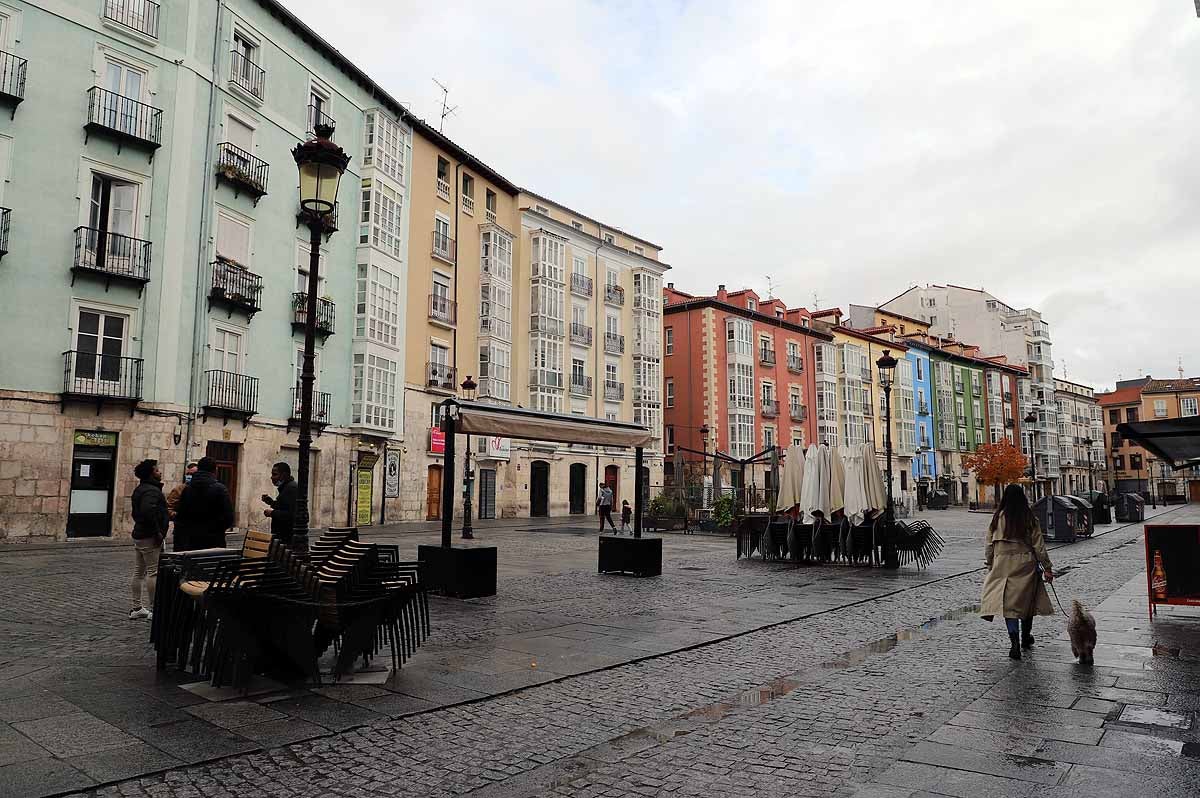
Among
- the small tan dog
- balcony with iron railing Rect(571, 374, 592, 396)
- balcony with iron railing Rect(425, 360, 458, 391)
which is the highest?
balcony with iron railing Rect(571, 374, 592, 396)

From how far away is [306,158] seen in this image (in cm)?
803

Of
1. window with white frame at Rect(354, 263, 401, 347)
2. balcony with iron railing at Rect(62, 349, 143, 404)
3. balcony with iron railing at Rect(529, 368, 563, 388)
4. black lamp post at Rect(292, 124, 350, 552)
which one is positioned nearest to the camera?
black lamp post at Rect(292, 124, 350, 552)

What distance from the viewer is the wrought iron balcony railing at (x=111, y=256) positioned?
69.9 feet

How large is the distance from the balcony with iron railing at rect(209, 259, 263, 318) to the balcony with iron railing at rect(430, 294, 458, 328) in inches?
392

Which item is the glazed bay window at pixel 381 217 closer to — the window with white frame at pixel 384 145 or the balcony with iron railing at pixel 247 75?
the window with white frame at pixel 384 145

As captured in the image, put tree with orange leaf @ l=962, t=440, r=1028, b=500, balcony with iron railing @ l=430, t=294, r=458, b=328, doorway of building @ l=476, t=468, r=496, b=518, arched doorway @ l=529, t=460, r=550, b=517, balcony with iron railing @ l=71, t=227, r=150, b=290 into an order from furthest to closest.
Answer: tree with orange leaf @ l=962, t=440, r=1028, b=500 → arched doorway @ l=529, t=460, r=550, b=517 → doorway of building @ l=476, t=468, r=496, b=518 → balcony with iron railing @ l=430, t=294, r=458, b=328 → balcony with iron railing @ l=71, t=227, r=150, b=290

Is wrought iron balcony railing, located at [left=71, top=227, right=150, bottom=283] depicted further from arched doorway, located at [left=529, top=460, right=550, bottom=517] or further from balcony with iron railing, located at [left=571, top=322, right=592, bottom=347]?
balcony with iron railing, located at [left=571, top=322, right=592, bottom=347]

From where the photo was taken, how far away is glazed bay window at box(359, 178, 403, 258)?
31.5 metres

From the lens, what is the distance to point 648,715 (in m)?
5.66

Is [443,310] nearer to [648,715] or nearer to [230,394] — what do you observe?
[230,394]

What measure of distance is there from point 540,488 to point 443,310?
35.6 ft

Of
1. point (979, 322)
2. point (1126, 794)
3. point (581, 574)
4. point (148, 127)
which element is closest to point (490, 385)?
point (148, 127)

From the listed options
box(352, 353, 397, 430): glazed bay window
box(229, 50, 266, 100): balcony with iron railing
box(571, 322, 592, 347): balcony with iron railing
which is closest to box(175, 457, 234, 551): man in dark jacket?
box(229, 50, 266, 100): balcony with iron railing

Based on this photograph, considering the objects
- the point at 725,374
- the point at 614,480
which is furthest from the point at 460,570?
the point at 725,374
